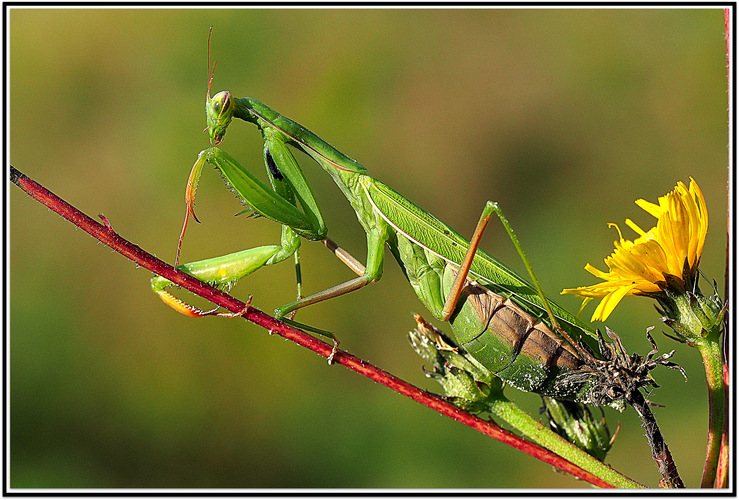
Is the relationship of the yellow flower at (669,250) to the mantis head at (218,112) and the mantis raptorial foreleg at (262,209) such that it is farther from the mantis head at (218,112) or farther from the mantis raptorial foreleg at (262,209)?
the mantis head at (218,112)

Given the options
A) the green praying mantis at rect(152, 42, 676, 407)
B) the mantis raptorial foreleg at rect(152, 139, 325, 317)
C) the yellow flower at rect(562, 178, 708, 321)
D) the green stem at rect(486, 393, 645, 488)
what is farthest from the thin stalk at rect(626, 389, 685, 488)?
the mantis raptorial foreleg at rect(152, 139, 325, 317)

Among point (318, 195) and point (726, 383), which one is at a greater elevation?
point (318, 195)

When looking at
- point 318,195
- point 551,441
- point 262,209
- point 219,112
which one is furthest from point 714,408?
point 318,195

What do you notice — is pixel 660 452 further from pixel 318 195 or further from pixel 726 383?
pixel 318 195

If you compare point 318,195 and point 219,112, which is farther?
point 318,195

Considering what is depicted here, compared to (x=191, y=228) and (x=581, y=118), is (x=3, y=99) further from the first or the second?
(x=581, y=118)

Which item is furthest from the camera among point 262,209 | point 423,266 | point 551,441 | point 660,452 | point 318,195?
point 318,195
